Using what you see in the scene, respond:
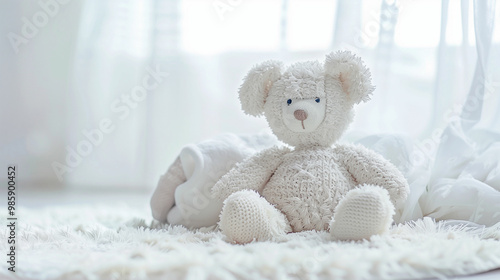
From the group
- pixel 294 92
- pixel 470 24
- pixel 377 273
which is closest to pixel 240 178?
pixel 294 92

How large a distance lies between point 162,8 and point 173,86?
335 mm

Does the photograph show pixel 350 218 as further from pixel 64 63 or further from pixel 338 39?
pixel 64 63

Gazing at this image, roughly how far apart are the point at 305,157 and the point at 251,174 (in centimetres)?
12

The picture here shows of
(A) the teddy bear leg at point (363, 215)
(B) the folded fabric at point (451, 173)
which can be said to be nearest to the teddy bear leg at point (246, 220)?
(A) the teddy bear leg at point (363, 215)

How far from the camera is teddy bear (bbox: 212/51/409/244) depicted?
0.94 metres

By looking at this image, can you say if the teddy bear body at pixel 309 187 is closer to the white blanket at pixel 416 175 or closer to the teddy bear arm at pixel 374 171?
the teddy bear arm at pixel 374 171

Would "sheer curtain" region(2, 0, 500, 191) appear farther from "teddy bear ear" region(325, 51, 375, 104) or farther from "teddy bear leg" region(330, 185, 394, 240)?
"teddy bear leg" region(330, 185, 394, 240)

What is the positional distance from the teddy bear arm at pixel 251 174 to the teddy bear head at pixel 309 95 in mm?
48

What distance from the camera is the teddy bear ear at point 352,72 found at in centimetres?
100

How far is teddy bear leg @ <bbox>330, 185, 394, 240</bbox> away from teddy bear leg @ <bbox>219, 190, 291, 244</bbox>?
0.12 metres

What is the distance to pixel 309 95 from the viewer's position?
0.99 m

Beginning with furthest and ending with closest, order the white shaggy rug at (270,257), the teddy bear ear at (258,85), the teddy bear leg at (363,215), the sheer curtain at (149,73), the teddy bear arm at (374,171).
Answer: the sheer curtain at (149,73)
the teddy bear ear at (258,85)
the teddy bear arm at (374,171)
the teddy bear leg at (363,215)
the white shaggy rug at (270,257)

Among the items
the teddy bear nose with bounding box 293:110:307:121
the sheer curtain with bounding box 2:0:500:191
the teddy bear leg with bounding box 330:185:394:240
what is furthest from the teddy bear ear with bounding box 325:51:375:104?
the sheer curtain with bounding box 2:0:500:191

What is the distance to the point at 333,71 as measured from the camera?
1009mm
